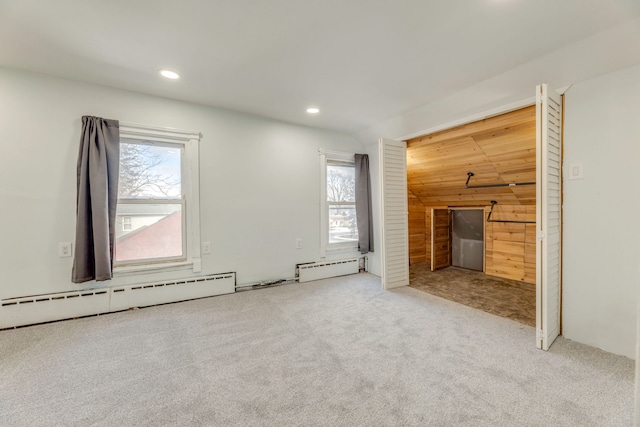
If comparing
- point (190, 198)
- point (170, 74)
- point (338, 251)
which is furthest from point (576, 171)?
point (190, 198)

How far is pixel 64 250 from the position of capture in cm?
243

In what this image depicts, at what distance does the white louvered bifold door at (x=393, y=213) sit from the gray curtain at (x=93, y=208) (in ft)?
9.69

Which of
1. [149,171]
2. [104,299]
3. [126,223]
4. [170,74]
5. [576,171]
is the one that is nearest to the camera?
[576,171]

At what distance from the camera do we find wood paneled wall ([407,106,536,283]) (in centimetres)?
274

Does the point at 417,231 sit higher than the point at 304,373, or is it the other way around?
the point at 417,231

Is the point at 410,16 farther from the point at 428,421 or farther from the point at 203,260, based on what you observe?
the point at 203,260

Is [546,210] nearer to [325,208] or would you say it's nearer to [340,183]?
[325,208]

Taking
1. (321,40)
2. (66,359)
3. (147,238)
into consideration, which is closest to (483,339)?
(321,40)

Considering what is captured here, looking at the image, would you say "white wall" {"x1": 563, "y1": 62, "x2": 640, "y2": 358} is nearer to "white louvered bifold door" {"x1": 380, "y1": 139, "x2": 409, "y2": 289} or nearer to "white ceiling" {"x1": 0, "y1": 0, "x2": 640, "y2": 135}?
"white ceiling" {"x1": 0, "y1": 0, "x2": 640, "y2": 135}

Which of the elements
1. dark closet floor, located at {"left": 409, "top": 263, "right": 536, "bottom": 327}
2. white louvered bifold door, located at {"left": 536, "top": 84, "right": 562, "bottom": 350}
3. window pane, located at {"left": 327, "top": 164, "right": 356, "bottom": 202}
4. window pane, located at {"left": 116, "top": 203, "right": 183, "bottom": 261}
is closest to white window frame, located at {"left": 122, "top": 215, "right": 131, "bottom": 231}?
window pane, located at {"left": 116, "top": 203, "right": 183, "bottom": 261}

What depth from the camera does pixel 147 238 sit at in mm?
2820

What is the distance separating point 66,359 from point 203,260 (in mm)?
1371

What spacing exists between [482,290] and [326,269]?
205cm

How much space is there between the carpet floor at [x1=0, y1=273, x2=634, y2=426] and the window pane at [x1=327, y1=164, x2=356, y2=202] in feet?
6.46
